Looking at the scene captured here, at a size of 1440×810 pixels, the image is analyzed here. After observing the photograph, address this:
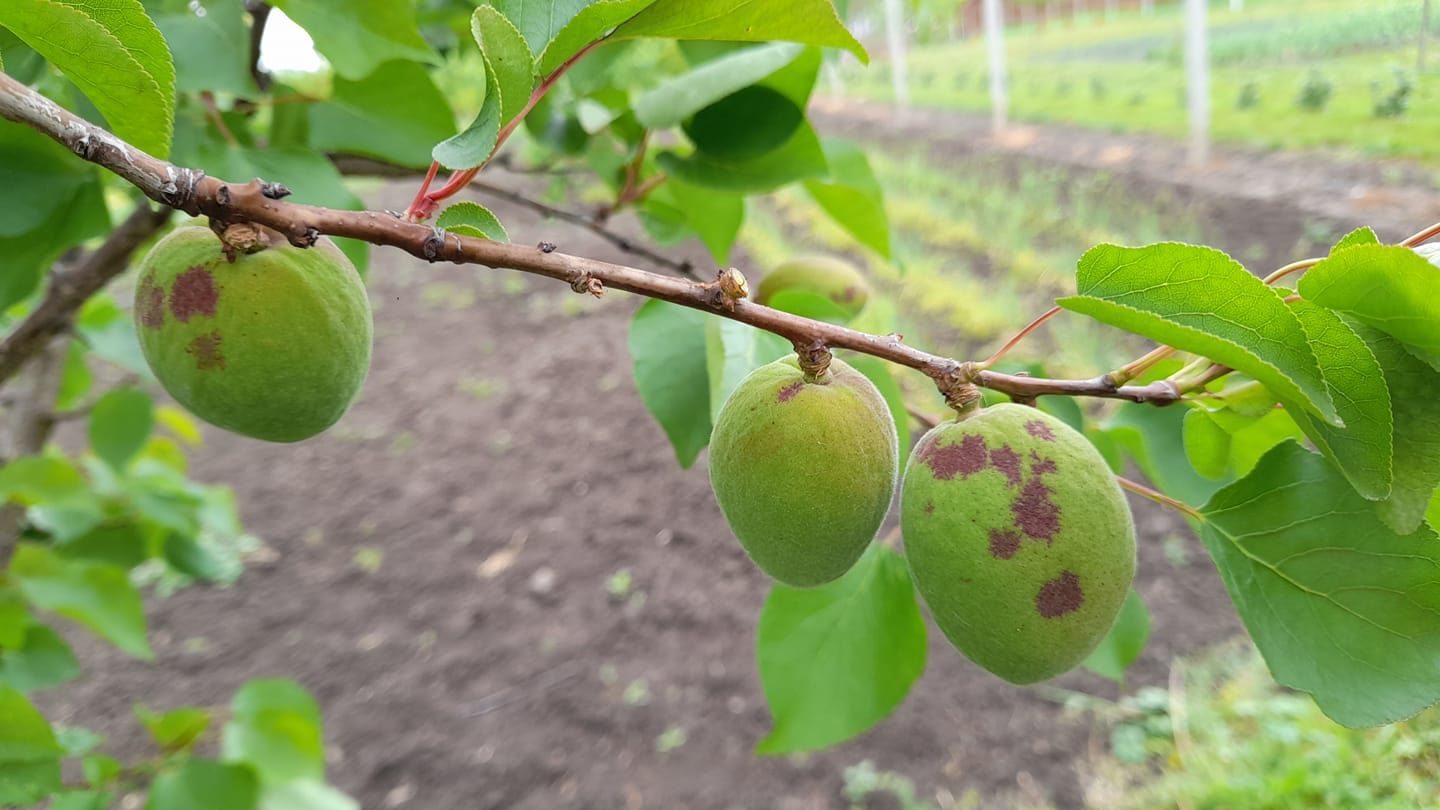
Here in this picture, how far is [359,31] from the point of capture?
3.16 ft

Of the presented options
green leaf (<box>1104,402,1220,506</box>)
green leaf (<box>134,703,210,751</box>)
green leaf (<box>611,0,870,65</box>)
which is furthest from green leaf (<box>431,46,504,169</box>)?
green leaf (<box>134,703,210,751</box>)

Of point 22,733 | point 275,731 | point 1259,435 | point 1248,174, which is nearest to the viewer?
point 1259,435

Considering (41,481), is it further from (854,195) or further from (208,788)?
(854,195)

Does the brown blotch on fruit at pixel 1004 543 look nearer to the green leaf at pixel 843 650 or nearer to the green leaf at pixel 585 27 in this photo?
the green leaf at pixel 843 650

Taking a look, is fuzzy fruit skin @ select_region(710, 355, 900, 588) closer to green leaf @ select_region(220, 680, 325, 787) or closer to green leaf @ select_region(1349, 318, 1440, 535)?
green leaf @ select_region(1349, 318, 1440, 535)

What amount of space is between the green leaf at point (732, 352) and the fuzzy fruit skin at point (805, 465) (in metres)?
0.12

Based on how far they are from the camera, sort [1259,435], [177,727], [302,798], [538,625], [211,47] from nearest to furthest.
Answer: [1259,435] → [211,47] → [177,727] → [302,798] → [538,625]

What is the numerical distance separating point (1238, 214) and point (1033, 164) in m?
2.63

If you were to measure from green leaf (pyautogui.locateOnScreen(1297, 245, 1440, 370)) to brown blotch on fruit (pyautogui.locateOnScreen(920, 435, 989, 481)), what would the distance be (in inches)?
10.1

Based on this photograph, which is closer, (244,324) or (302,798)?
(244,324)

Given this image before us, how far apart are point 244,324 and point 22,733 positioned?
825 mm

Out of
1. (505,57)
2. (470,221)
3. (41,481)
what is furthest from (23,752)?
(505,57)

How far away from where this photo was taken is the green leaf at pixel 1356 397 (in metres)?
0.58

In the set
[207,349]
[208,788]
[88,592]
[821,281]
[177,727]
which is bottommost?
[177,727]
